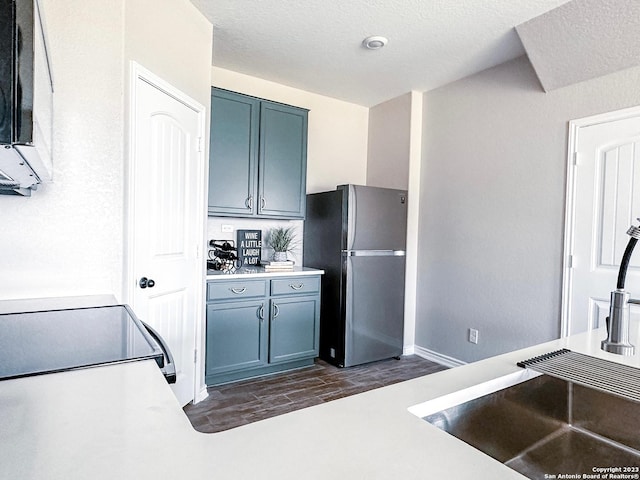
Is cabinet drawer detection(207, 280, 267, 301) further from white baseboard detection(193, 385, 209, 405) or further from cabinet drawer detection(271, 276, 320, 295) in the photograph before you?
white baseboard detection(193, 385, 209, 405)

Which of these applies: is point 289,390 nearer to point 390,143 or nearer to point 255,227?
point 255,227

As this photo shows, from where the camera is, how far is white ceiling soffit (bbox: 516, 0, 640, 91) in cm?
218

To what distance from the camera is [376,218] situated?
3502mm

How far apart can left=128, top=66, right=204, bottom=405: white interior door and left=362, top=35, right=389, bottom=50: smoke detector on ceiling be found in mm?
1330

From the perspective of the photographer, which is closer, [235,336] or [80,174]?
[80,174]

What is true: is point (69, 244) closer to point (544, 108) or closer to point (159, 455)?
point (159, 455)

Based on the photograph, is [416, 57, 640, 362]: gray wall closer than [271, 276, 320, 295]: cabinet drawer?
Yes

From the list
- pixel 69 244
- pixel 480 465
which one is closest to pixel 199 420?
pixel 69 244

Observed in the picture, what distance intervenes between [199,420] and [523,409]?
2.05 meters

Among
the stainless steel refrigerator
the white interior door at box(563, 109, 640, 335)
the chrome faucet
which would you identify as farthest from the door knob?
the white interior door at box(563, 109, 640, 335)

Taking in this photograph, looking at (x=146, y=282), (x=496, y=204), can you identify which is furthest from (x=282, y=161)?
(x=496, y=204)

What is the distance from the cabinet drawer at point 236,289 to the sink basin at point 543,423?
2.28m

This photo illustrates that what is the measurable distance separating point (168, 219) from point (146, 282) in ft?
1.33

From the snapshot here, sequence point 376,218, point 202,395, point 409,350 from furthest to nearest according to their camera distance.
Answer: point 409,350 → point 376,218 → point 202,395
